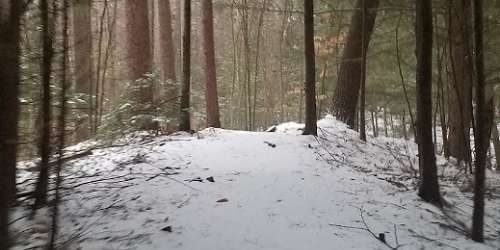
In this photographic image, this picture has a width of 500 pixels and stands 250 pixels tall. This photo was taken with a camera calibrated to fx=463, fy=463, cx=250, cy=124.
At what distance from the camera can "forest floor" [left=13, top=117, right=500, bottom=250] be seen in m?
4.84

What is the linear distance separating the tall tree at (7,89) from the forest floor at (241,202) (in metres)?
0.99

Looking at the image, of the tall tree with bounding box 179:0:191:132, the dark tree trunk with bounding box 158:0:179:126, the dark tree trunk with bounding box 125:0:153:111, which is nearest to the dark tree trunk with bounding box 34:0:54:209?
the tall tree with bounding box 179:0:191:132

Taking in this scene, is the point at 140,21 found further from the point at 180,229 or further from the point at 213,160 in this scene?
the point at 180,229

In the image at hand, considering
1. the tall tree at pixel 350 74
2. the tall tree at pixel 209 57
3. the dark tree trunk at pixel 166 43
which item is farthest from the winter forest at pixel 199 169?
the dark tree trunk at pixel 166 43

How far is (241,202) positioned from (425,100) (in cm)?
297

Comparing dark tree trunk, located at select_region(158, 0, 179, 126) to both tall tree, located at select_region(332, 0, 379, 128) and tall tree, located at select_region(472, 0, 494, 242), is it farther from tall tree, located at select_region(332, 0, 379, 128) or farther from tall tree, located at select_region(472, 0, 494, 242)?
tall tree, located at select_region(472, 0, 494, 242)

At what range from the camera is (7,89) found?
3248mm

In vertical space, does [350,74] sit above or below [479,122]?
Answer: above

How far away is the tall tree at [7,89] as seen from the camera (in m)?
3.21

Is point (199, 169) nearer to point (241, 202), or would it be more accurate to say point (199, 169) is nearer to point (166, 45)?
point (241, 202)

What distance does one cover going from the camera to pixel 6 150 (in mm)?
3350

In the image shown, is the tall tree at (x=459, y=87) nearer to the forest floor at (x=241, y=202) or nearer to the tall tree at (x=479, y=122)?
the forest floor at (x=241, y=202)

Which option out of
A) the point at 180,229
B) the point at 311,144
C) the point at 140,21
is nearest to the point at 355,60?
the point at 311,144

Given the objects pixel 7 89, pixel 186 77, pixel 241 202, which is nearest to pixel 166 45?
pixel 186 77
